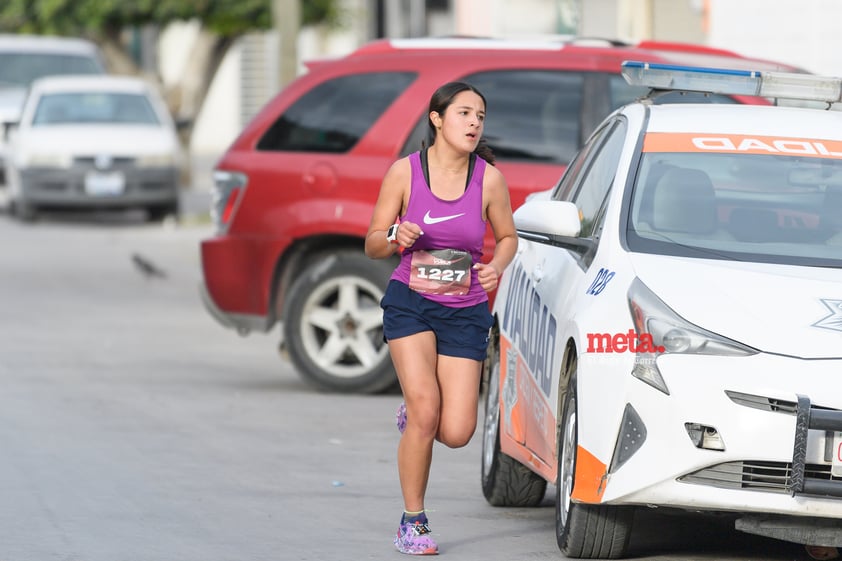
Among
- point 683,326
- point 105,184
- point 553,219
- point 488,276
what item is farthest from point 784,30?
point 683,326

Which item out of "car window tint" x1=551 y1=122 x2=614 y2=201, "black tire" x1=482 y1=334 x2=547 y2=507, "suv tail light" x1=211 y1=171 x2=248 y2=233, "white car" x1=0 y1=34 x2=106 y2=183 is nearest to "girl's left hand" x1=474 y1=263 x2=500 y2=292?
"car window tint" x1=551 y1=122 x2=614 y2=201

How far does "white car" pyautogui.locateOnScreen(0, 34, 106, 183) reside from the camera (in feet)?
95.3

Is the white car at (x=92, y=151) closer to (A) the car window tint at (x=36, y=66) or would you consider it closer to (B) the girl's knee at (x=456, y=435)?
(A) the car window tint at (x=36, y=66)

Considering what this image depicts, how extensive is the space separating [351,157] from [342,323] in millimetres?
967

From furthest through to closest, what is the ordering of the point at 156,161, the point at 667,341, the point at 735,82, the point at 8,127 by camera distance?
the point at 8,127 → the point at 156,161 → the point at 735,82 → the point at 667,341

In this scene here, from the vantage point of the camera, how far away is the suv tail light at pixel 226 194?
11.4 m

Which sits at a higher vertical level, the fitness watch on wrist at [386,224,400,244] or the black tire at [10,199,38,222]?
the fitness watch on wrist at [386,224,400,244]

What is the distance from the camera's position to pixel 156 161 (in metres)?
24.6

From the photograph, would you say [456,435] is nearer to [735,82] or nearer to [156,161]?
[735,82]

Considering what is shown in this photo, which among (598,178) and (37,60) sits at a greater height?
(598,178)

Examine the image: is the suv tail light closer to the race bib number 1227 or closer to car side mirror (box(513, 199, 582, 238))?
car side mirror (box(513, 199, 582, 238))

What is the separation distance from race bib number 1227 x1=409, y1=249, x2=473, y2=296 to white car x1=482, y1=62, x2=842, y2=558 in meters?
0.37

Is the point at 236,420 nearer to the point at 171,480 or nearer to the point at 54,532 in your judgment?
the point at 171,480

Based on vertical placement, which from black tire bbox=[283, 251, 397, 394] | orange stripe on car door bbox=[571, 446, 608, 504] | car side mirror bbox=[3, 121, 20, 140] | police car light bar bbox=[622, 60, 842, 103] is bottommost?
car side mirror bbox=[3, 121, 20, 140]
